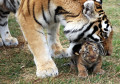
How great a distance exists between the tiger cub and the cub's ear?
26 centimetres

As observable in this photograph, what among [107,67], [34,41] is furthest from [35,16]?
[107,67]

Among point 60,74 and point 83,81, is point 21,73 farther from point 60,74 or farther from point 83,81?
point 83,81

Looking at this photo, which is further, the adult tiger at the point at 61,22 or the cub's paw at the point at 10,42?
the cub's paw at the point at 10,42

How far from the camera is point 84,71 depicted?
2371mm

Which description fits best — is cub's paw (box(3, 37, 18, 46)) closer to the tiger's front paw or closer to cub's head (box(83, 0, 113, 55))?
the tiger's front paw

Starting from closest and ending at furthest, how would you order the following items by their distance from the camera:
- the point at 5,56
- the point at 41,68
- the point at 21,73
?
the point at 41,68 < the point at 21,73 < the point at 5,56

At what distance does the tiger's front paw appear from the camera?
2454mm

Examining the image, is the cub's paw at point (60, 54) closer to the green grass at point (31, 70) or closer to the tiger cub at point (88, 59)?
the green grass at point (31, 70)

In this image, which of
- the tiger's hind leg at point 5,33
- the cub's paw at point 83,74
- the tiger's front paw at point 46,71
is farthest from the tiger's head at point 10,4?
the cub's paw at point 83,74

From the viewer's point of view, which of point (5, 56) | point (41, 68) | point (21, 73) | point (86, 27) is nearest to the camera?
point (86, 27)

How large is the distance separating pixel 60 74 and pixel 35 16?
67 centimetres

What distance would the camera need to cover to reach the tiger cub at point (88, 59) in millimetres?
2234

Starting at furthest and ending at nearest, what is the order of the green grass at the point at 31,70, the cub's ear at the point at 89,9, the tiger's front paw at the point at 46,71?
the tiger's front paw at the point at 46,71 < the green grass at the point at 31,70 < the cub's ear at the point at 89,9

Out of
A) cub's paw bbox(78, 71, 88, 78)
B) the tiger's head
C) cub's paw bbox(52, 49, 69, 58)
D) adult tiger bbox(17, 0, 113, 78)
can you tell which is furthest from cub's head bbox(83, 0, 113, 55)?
the tiger's head
